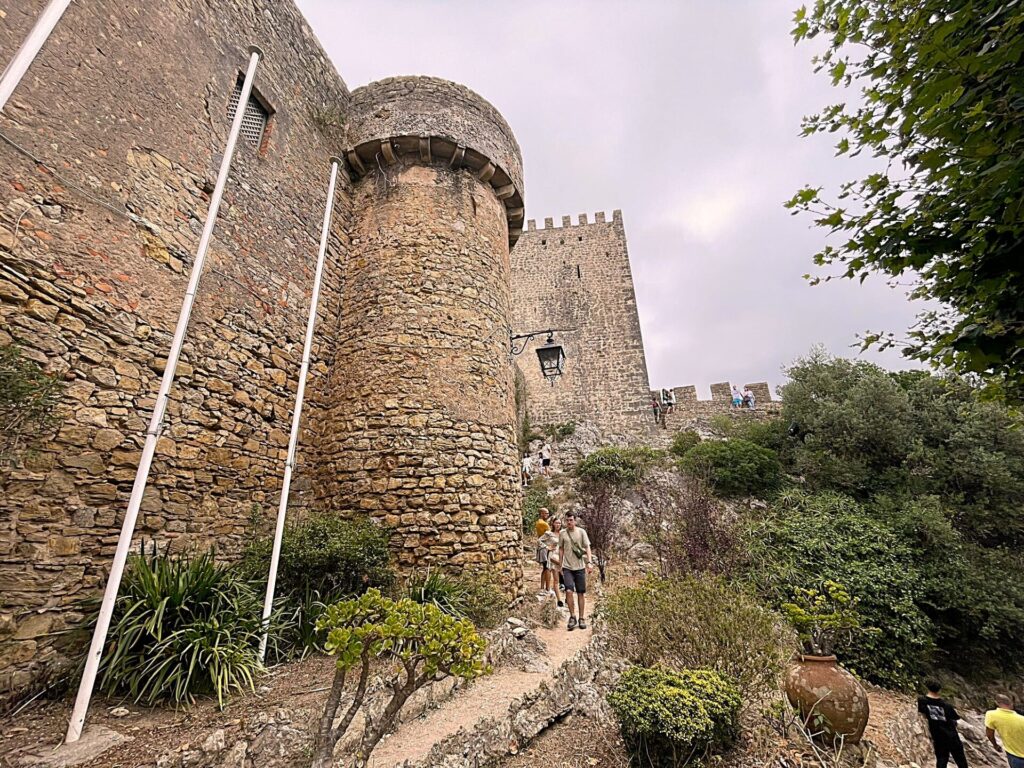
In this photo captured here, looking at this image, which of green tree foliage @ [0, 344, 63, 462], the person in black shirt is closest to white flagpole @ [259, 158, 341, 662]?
green tree foliage @ [0, 344, 63, 462]

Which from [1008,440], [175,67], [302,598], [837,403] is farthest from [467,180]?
[1008,440]

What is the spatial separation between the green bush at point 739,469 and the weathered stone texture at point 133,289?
37.4ft

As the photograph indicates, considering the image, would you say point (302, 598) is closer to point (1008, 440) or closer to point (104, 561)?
point (104, 561)

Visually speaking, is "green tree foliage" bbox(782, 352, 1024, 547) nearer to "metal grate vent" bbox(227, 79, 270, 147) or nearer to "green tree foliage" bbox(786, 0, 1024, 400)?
"green tree foliage" bbox(786, 0, 1024, 400)

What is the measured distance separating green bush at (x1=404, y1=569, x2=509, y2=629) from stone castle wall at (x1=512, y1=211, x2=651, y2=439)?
44.1 ft

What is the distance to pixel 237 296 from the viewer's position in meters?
5.22

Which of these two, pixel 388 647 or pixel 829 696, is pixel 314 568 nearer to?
pixel 388 647

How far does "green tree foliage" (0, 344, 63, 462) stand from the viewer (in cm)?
301

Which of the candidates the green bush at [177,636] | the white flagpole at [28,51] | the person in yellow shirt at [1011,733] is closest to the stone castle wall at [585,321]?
the person in yellow shirt at [1011,733]

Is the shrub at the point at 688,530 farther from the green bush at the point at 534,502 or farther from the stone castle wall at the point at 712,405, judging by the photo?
the stone castle wall at the point at 712,405

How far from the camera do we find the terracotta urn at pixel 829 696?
3.68 meters

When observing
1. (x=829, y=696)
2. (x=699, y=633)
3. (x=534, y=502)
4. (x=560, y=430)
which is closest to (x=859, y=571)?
(x=829, y=696)

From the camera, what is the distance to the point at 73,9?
385 cm

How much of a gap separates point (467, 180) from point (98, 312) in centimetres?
554
